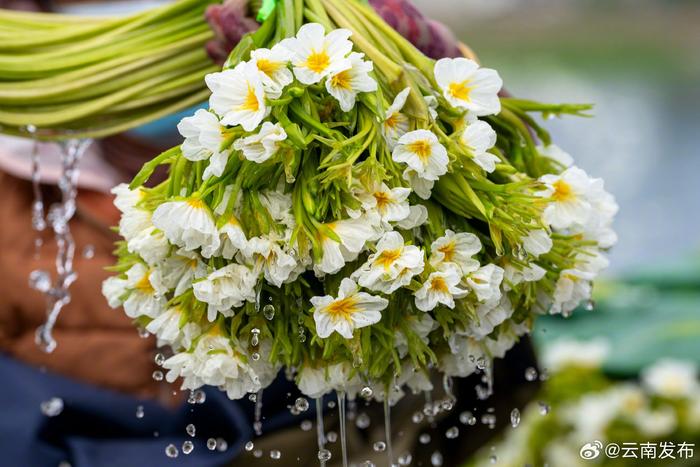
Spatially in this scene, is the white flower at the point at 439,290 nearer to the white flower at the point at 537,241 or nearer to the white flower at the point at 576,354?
the white flower at the point at 537,241

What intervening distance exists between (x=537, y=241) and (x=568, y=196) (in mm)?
60

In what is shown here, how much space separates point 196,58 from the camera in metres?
0.78

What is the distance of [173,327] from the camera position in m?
0.61

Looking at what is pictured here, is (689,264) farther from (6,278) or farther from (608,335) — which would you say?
(6,278)

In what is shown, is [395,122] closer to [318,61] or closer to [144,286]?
[318,61]

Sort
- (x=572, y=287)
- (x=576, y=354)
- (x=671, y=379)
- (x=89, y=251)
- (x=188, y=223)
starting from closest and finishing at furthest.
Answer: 1. (x=188, y=223)
2. (x=572, y=287)
3. (x=89, y=251)
4. (x=671, y=379)
5. (x=576, y=354)

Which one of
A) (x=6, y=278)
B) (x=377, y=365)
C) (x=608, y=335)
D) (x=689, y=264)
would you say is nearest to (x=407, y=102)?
(x=377, y=365)

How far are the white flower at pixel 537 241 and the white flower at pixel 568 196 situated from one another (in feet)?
0.10

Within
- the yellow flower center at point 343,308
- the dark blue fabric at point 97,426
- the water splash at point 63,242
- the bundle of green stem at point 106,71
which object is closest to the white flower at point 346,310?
the yellow flower center at point 343,308

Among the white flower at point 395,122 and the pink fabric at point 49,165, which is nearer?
the white flower at point 395,122

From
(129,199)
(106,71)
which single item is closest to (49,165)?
(106,71)

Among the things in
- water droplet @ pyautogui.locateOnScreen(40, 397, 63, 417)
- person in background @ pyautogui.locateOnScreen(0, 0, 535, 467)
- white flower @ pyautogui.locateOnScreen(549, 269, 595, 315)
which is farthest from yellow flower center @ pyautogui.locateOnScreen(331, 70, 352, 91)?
water droplet @ pyautogui.locateOnScreen(40, 397, 63, 417)

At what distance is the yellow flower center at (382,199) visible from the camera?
564 millimetres

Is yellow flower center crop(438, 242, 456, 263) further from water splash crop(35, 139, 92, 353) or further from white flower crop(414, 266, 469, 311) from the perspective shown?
water splash crop(35, 139, 92, 353)
